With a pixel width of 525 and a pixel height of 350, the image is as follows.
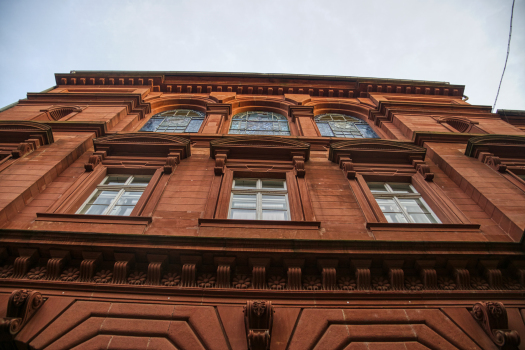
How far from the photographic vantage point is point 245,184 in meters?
9.64

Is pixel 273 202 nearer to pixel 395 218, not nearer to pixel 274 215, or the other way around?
pixel 274 215

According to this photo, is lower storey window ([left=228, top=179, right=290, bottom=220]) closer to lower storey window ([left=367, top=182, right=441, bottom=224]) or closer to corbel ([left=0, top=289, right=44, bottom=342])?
lower storey window ([left=367, top=182, right=441, bottom=224])

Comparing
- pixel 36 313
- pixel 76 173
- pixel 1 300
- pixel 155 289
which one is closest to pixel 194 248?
pixel 155 289

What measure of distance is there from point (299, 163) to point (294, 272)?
4593 mm

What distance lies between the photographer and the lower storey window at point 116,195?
8219mm

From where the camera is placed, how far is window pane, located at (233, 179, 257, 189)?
31.2 feet

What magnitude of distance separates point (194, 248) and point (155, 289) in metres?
0.92

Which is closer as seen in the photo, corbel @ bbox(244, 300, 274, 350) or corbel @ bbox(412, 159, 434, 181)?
corbel @ bbox(244, 300, 274, 350)

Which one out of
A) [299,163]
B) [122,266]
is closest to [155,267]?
[122,266]

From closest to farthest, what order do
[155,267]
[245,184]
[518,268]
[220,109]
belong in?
[155,267] → [518,268] → [245,184] → [220,109]

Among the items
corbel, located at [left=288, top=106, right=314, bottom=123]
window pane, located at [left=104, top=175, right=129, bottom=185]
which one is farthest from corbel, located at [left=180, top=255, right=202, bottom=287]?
corbel, located at [left=288, top=106, right=314, bottom=123]

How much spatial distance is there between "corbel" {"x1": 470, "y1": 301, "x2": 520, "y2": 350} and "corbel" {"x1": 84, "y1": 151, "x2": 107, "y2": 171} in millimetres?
9719

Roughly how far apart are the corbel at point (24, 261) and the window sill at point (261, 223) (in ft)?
10.1

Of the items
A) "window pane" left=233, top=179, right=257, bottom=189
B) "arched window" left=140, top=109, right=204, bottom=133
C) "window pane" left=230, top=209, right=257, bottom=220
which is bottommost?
"window pane" left=230, top=209, right=257, bottom=220
